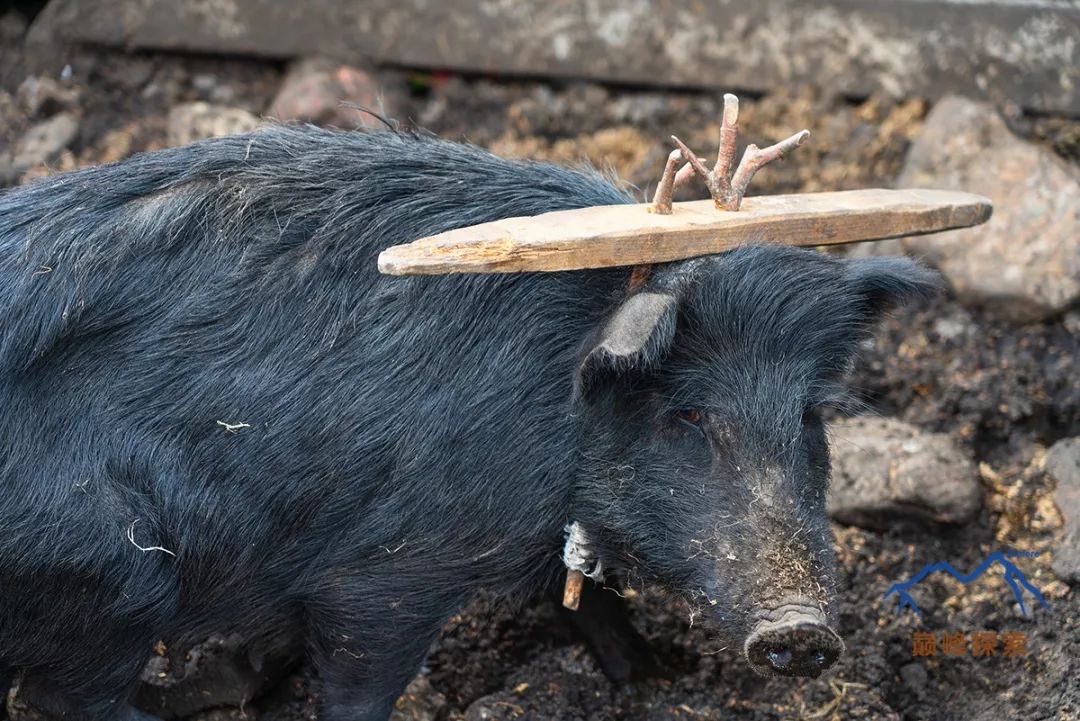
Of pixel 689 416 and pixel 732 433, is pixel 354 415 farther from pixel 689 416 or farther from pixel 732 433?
pixel 732 433

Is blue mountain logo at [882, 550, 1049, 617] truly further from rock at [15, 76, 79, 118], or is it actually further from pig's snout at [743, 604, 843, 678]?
rock at [15, 76, 79, 118]

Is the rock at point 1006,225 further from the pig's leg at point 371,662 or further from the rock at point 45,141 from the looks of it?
the rock at point 45,141

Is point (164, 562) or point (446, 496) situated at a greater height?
point (446, 496)

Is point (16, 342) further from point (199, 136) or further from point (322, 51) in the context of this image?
point (322, 51)

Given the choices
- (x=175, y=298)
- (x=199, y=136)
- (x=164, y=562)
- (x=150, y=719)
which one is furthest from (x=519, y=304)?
(x=199, y=136)

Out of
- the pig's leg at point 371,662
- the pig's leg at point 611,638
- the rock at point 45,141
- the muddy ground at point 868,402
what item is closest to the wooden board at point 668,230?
the pig's leg at point 371,662

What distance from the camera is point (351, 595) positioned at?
3.47 meters

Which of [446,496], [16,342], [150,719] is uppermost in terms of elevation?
[16,342]

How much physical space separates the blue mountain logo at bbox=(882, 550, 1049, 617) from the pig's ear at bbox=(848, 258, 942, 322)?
1176mm

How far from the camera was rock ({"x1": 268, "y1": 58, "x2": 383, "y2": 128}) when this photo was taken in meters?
5.90

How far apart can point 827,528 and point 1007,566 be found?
131 cm

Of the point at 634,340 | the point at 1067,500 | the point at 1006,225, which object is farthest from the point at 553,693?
the point at 1006,225

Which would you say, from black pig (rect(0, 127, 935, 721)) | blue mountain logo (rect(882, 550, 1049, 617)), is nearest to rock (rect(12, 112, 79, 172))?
black pig (rect(0, 127, 935, 721))

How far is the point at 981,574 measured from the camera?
4.45m
